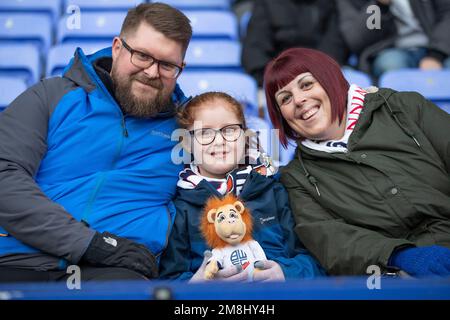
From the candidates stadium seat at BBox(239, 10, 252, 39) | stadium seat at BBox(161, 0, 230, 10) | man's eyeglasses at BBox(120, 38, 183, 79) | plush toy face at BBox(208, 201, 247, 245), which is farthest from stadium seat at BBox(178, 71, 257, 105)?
plush toy face at BBox(208, 201, 247, 245)

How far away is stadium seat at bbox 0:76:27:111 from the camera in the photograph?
2301 mm

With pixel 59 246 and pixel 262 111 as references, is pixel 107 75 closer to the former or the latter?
pixel 59 246

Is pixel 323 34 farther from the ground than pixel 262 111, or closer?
farther from the ground

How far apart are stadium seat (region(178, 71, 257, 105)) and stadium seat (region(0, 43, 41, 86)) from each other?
833 millimetres

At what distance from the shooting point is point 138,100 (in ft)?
5.41

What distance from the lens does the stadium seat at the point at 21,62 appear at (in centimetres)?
264

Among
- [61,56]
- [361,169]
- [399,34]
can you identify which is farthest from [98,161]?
[399,34]

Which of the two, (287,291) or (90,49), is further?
(90,49)

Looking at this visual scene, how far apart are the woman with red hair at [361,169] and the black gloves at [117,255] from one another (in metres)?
0.47

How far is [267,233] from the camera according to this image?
151 centimetres

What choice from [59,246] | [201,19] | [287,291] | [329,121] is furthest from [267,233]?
[201,19]

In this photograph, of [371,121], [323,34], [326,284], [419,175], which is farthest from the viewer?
[323,34]

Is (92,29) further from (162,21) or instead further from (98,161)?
(98,161)

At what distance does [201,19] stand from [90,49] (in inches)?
30.2
